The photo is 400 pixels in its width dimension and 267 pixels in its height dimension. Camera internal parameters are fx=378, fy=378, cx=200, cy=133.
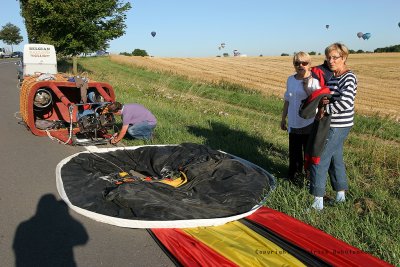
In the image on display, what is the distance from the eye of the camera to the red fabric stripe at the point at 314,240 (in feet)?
10.2

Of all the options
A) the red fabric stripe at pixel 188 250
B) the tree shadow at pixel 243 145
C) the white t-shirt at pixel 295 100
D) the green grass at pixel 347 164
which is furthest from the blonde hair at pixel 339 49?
the red fabric stripe at pixel 188 250

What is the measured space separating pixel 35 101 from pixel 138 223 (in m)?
5.71

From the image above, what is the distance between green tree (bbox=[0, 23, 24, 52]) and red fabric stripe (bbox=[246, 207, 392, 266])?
9880cm

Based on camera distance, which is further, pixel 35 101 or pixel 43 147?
pixel 35 101

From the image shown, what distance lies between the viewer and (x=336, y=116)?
4.18 m

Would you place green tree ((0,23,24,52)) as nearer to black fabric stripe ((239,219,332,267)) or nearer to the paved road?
the paved road

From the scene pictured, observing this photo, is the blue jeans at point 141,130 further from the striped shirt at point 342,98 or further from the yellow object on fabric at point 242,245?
the striped shirt at point 342,98

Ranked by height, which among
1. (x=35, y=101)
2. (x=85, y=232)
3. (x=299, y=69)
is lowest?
(x=85, y=232)

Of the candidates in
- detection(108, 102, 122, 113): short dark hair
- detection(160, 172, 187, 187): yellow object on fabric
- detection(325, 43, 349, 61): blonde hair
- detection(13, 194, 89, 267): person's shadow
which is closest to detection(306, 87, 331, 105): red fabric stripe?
detection(325, 43, 349, 61): blonde hair

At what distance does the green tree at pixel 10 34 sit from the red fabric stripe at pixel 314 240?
98.8m

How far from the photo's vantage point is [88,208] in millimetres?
4145

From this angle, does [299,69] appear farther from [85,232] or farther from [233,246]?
[85,232]

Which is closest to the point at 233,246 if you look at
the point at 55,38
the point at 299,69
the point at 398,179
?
the point at 299,69

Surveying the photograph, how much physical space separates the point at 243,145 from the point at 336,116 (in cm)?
323
